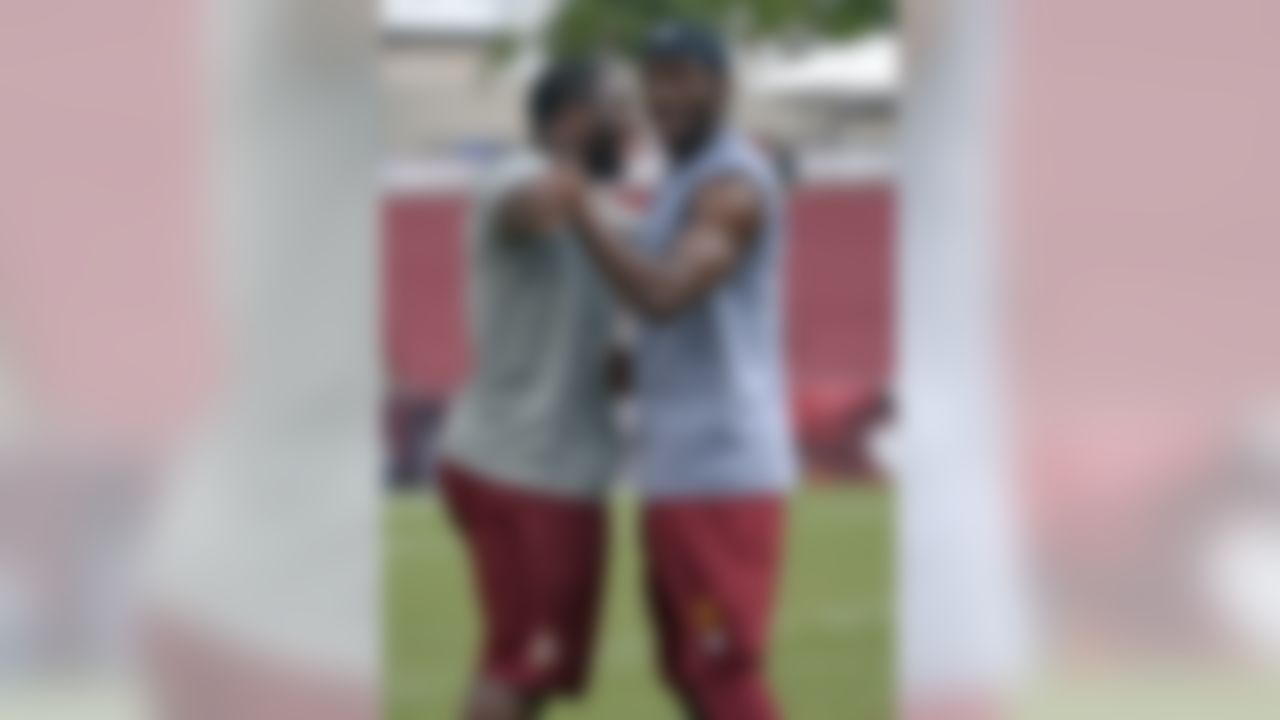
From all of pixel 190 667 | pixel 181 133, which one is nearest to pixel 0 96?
pixel 181 133

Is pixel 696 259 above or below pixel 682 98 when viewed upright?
below

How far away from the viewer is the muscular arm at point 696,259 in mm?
2691

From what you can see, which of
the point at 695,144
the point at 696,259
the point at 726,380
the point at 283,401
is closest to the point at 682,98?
the point at 695,144

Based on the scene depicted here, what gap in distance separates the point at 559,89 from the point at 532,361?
1.10 ft

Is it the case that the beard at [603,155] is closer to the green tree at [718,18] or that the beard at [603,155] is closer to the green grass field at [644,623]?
the green tree at [718,18]

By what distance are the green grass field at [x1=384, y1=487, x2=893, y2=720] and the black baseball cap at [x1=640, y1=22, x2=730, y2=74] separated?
0.55 meters

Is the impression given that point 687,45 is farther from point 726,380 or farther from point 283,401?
point 283,401

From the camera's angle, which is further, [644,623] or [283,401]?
[644,623]

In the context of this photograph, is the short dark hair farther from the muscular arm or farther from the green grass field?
the green grass field

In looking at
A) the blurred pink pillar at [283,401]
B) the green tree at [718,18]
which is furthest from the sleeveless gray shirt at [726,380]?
the blurred pink pillar at [283,401]

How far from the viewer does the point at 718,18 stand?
268 centimetres

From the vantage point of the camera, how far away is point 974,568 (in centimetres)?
283

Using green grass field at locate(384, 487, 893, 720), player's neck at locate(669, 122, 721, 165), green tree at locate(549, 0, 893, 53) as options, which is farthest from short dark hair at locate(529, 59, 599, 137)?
green grass field at locate(384, 487, 893, 720)

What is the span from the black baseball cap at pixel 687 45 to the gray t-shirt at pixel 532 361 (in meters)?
0.20
